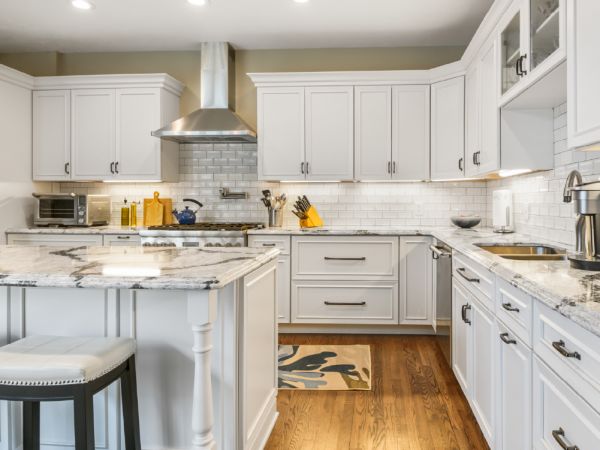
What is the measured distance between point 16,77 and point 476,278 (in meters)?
4.31

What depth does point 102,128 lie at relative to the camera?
4789mm

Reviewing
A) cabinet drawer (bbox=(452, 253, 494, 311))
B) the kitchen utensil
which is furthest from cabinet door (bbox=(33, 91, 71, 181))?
cabinet drawer (bbox=(452, 253, 494, 311))

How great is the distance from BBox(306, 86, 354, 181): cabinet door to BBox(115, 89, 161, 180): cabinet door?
141 centimetres

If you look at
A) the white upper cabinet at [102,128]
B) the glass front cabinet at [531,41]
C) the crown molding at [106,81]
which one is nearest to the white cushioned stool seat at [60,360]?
the glass front cabinet at [531,41]

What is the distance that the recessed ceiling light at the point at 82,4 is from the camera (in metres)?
3.87

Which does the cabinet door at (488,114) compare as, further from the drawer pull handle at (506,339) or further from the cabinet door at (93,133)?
the cabinet door at (93,133)

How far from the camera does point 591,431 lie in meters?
1.14

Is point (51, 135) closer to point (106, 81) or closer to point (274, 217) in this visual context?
point (106, 81)

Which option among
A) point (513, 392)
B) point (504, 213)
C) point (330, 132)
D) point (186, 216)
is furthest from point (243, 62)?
point (513, 392)

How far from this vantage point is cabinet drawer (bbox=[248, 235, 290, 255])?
4320 millimetres

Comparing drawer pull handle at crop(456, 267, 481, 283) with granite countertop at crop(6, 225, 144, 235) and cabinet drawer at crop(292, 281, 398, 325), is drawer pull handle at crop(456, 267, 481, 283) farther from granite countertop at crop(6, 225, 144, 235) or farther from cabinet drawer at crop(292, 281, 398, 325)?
granite countertop at crop(6, 225, 144, 235)

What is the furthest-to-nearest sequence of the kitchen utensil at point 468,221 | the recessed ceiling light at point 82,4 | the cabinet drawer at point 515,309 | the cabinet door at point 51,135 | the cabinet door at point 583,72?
the cabinet door at point 51,135 < the kitchen utensil at point 468,221 < the recessed ceiling light at point 82,4 < the cabinet door at point 583,72 < the cabinet drawer at point 515,309

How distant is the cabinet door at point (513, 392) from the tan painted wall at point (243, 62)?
346 cm

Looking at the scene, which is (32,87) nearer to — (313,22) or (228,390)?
(313,22)
